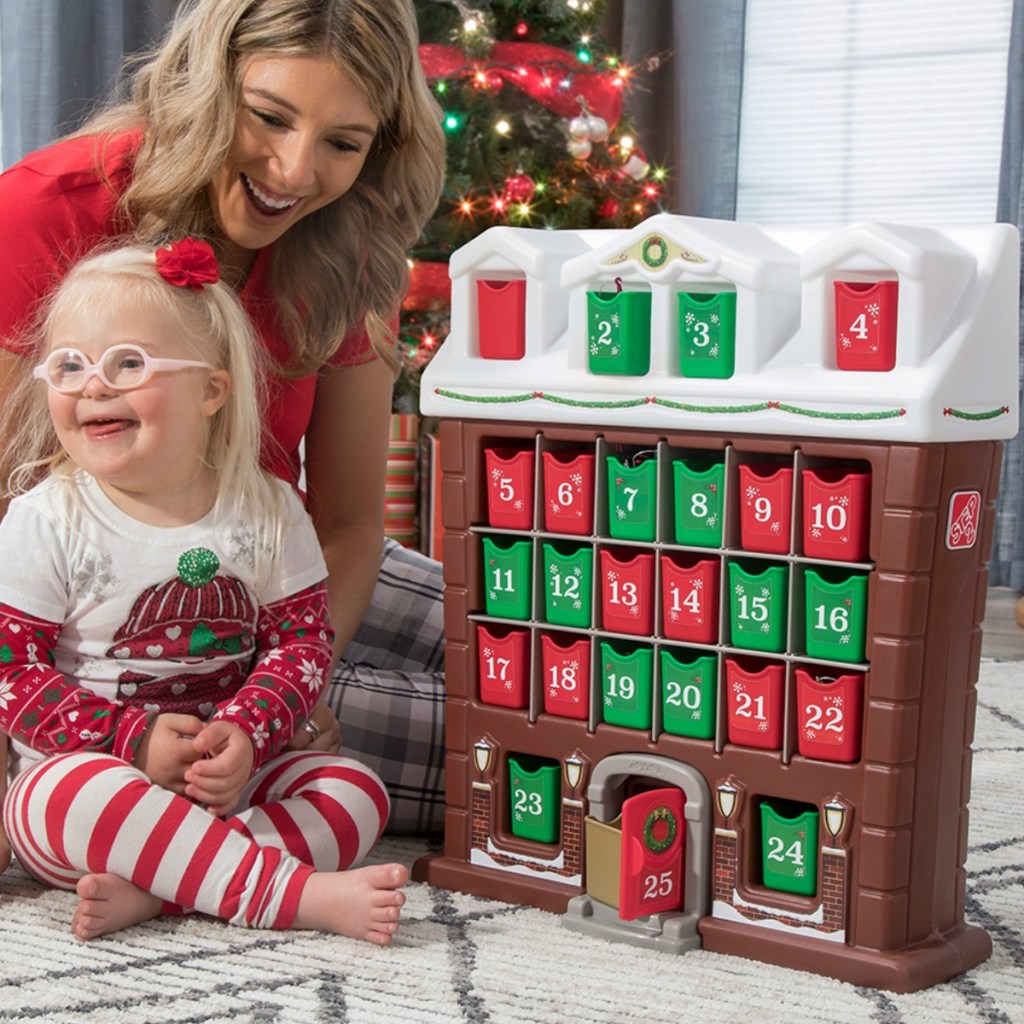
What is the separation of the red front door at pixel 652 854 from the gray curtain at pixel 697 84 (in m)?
2.64

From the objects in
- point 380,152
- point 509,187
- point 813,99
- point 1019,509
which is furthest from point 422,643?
point 813,99

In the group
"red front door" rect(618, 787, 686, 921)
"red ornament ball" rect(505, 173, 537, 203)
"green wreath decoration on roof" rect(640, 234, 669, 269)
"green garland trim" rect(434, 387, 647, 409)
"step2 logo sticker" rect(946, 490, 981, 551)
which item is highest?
"red ornament ball" rect(505, 173, 537, 203)

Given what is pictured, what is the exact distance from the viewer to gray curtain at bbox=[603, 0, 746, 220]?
3.59 m

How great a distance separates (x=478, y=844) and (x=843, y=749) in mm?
347

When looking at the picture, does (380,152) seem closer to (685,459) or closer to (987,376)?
(685,459)

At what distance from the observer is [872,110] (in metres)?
3.52

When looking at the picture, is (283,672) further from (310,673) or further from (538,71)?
(538,71)

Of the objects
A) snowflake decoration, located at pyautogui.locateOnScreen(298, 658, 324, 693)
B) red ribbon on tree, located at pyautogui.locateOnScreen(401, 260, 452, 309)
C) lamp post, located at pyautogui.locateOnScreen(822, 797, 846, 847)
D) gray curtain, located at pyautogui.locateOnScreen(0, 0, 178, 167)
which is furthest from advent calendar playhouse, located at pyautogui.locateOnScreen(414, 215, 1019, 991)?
gray curtain, located at pyautogui.locateOnScreen(0, 0, 178, 167)

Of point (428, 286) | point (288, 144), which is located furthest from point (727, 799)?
point (428, 286)

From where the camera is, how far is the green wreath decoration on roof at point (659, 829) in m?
1.14

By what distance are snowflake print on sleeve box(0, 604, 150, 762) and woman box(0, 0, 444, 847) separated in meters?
0.20

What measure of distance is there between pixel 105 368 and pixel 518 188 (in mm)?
1804

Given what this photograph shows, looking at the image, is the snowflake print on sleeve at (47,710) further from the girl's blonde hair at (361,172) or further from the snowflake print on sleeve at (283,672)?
the girl's blonde hair at (361,172)

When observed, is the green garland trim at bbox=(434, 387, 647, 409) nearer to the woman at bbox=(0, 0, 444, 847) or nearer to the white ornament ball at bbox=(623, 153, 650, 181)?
the woman at bbox=(0, 0, 444, 847)
